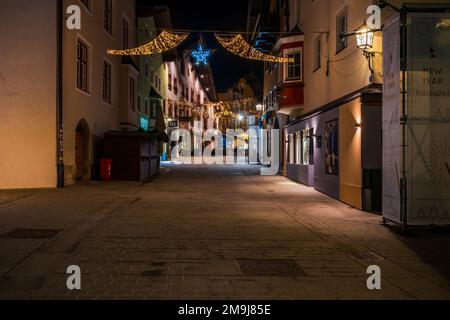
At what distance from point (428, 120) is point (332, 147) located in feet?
19.6

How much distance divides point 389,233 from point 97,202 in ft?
26.4

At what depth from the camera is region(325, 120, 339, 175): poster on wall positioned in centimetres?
1459

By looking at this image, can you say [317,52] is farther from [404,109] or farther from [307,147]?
[404,109]

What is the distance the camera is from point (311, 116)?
18281mm

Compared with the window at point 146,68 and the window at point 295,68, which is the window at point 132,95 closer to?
the window at point 146,68

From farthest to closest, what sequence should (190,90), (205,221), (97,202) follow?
(190,90)
(97,202)
(205,221)

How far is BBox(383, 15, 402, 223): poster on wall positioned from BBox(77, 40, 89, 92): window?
1393cm

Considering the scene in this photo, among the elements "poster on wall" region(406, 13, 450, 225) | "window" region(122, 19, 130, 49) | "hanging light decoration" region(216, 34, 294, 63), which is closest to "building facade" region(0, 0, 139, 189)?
"hanging light decoration" region(216, 34, 294, 63)

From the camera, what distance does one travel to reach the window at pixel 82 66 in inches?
776

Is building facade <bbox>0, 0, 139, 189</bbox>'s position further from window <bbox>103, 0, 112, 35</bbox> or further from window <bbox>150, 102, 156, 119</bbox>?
window <bbox>150, 102, 156, 119</bbox>
